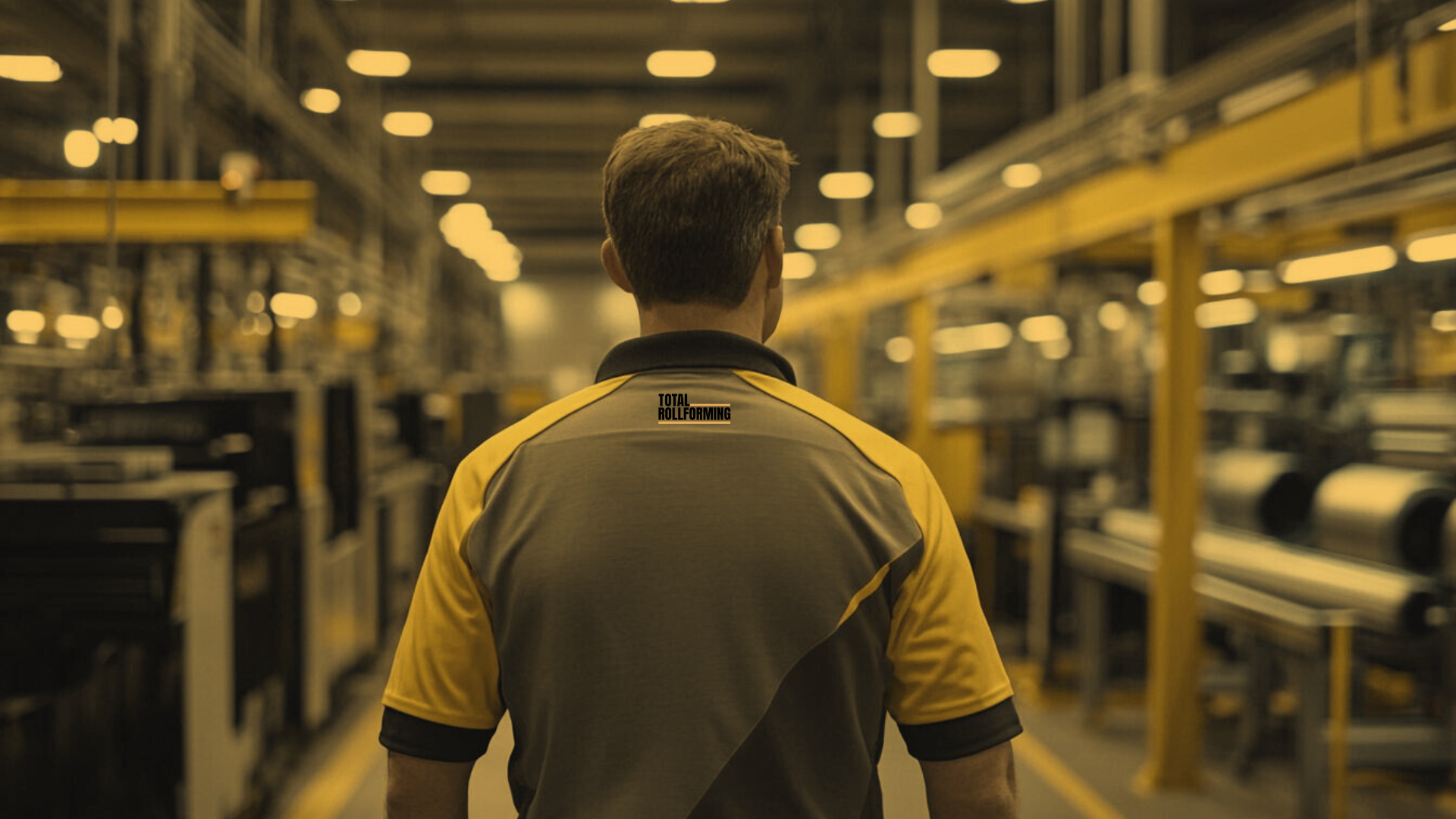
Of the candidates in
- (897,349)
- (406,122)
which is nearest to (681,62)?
(406,122)

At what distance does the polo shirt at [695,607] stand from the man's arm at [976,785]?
0.02 meters

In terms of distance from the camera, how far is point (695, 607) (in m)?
1.27

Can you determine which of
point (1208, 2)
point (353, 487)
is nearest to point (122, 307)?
point (353, 487)

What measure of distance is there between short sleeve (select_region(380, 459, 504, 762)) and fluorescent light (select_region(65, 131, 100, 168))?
40.7 ft

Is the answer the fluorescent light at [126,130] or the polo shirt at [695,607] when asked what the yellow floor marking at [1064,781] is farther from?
the fluorescent light at [126,130]

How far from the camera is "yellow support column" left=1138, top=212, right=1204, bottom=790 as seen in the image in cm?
573

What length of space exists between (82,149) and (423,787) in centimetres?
1294

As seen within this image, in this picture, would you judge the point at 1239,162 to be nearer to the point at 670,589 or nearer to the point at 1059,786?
the point at 1059,786

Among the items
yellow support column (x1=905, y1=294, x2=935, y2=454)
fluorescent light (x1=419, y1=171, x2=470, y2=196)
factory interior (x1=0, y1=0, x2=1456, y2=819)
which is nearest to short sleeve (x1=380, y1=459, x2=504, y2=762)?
factory interior (x1=0, y1=0, x2=1456, y2=819)

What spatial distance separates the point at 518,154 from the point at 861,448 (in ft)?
61.4

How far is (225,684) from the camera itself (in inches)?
177

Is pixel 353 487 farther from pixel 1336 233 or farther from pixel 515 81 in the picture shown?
pixel 515 81

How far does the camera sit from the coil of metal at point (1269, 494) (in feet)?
20.5

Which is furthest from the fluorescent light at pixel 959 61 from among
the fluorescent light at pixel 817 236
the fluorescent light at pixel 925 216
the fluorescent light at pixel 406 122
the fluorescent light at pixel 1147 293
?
the fluorescent light at pixel 817 236
